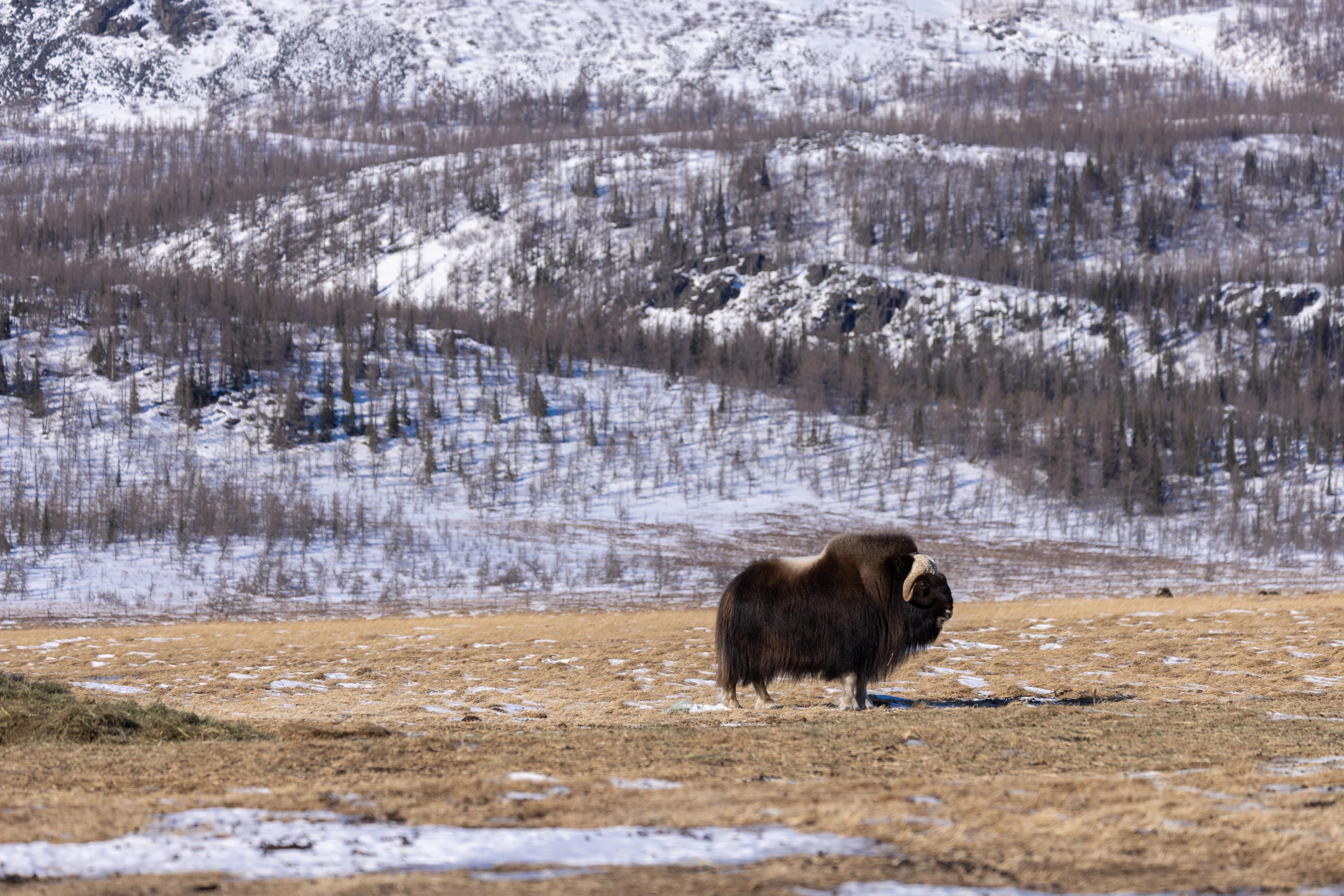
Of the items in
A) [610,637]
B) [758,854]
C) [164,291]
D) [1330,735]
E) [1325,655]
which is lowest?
[610,637]

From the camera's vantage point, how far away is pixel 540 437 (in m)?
140

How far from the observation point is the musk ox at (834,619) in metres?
17.4

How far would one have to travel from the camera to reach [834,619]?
57.1ft

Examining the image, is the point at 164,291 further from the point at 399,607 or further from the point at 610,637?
the point at 610,637

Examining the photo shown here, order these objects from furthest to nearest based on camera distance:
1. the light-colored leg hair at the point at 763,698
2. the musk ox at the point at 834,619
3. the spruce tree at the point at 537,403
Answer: the spruce tree at the point at 537,403 < the light-colored leg hair at the point at 763,698 < the musk ox at the point at 834,619

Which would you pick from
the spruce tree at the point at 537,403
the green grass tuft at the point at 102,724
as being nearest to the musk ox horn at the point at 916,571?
the green grass tuft at the point at 102,724

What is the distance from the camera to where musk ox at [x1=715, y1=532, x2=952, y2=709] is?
17.4m

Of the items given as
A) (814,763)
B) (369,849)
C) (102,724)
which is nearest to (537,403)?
(102,724)

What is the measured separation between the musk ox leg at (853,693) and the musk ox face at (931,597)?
4.75ft

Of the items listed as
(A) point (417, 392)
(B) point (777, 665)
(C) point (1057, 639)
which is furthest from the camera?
(A) point (417, 392)

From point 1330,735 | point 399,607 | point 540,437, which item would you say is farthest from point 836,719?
point 540,437

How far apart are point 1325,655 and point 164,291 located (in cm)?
17750

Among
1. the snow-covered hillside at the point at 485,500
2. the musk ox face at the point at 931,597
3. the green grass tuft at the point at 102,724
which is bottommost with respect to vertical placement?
the snow-covered hillside at the point at 485,500

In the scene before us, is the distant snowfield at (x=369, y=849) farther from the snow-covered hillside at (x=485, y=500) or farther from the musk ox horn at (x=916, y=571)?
the snow-covered hillside at (x=485, y=500)
